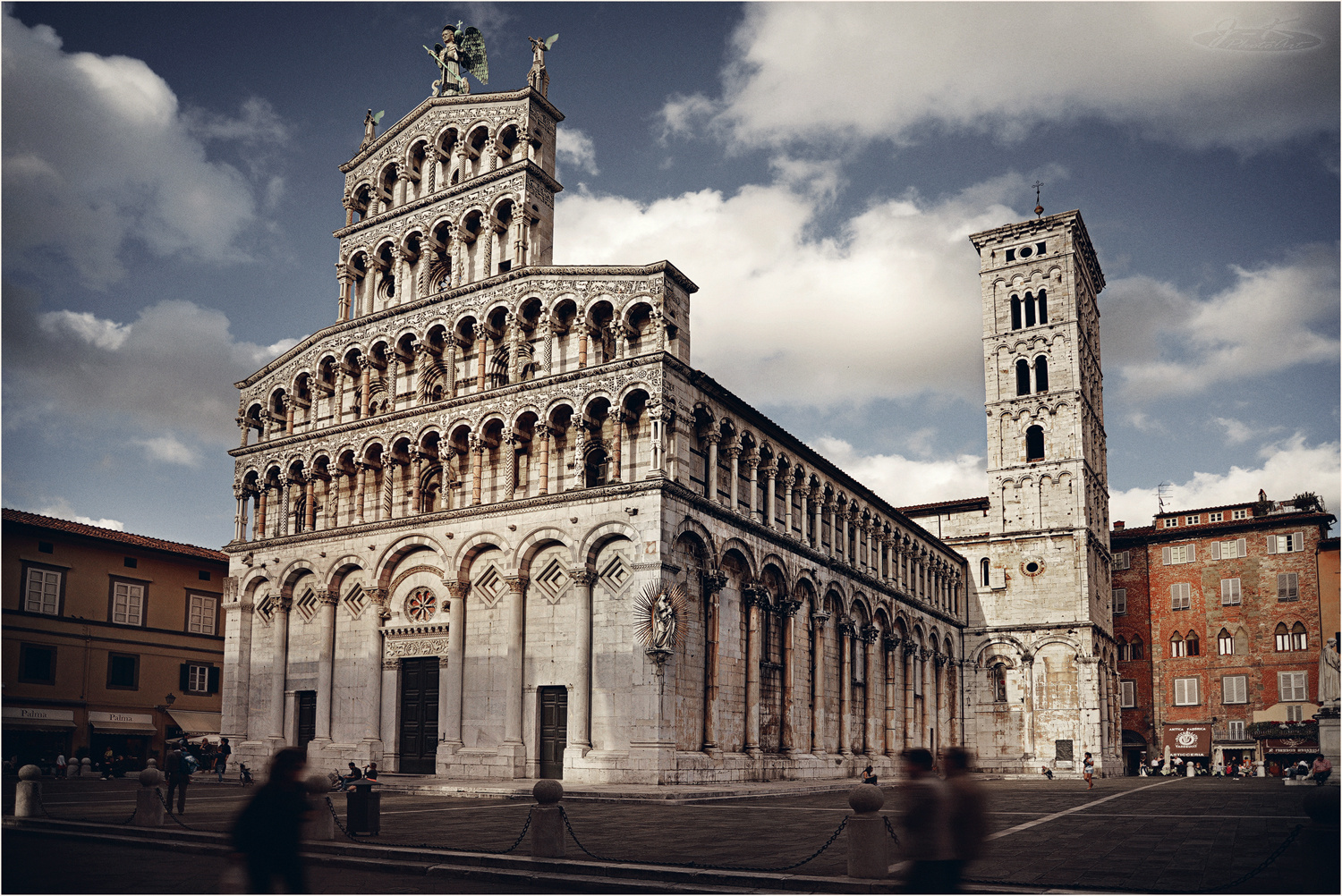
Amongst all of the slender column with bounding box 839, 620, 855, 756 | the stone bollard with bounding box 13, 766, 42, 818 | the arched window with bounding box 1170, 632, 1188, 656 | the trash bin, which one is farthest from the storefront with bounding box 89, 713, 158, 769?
the arched window with bounding box 1170, 632, 1188, 656

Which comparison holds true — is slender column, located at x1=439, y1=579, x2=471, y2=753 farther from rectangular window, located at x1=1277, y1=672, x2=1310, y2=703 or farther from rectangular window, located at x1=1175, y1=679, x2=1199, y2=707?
rectangular window, located at x1=1277, y1=672, x2=1310, y2=703

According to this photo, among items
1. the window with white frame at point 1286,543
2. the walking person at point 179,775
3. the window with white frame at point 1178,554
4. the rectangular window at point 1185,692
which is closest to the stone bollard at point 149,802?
the walking person at point 179,775

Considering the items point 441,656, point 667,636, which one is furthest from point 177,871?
point 441,656

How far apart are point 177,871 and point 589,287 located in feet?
73.7

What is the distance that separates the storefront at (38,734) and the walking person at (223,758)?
853cm

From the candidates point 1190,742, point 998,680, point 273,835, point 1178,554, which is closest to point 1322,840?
point 273,835

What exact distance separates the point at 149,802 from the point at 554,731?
1344 cm

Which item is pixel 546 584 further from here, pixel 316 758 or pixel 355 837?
pixel 355 837

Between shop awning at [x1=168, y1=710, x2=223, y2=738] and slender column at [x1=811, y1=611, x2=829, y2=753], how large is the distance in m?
26.2

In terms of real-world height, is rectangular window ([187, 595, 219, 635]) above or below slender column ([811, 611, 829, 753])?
above

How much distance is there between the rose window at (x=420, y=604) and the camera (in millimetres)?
34562

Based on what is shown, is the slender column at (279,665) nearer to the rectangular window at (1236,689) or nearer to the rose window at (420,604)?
the rose window at (420,604)

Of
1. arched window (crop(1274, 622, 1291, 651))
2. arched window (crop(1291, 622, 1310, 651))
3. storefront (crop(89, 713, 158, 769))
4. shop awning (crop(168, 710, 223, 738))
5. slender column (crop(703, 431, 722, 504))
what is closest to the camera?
slender column (crop(703, 431, 722, 504))

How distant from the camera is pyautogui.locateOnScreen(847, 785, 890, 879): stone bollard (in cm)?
1320
